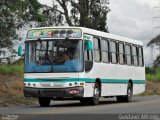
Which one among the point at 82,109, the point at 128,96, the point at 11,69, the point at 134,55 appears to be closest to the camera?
the point at 82,109

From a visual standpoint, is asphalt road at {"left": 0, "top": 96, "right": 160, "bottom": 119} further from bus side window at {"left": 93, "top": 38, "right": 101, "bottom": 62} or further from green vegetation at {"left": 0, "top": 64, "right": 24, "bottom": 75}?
green vegetation at {"left": 0, "top": 64, "right": 24, "bottom": 75}

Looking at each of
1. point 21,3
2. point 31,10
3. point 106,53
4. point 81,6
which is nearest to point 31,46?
point 106,53

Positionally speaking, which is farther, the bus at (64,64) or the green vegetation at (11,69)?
the green vegetation at (11,69)

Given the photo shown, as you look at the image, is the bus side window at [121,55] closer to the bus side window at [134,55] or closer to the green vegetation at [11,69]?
the bus side window at [134,55]

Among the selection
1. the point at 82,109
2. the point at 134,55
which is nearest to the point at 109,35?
the point at 134,55

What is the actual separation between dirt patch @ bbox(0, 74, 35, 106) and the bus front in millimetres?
2875

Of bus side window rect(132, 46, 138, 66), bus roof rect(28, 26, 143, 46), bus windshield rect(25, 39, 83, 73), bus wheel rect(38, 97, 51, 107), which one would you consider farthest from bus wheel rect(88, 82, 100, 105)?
bus side window rect(132, 46, 138, 66)

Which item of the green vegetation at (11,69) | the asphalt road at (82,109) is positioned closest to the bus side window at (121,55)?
the asphalt road at (82,109)

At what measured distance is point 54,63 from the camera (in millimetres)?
23406

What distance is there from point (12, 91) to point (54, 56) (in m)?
7.94

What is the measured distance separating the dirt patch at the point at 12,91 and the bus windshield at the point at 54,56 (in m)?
2.96

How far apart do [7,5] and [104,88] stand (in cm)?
637

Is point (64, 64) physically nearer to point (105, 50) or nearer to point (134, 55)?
point (105, 50)

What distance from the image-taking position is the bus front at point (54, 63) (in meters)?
23.1
